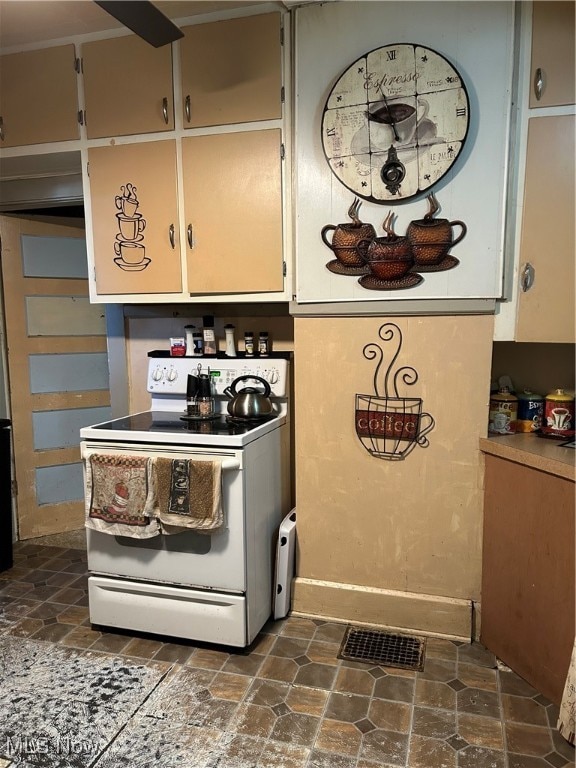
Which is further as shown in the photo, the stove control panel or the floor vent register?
the stove control panel

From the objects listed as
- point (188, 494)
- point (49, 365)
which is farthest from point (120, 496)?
point (49, 365)

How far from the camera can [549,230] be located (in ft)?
6.31

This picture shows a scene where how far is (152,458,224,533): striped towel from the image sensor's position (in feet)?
6.46

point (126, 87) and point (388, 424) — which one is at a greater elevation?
point (126, 87)

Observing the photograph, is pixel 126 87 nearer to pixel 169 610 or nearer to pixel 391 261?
pixel 391 261

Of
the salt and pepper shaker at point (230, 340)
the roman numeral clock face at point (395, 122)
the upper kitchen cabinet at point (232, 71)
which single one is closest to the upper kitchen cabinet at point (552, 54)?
the roman numeral clock face at point (395, 122)

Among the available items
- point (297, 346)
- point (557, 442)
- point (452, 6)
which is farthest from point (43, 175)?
point (557, 442)

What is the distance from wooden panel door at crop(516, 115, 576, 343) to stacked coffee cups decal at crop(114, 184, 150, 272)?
5.39 ft

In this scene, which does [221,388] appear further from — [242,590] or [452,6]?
[452,6]

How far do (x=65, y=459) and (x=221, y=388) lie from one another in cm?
139

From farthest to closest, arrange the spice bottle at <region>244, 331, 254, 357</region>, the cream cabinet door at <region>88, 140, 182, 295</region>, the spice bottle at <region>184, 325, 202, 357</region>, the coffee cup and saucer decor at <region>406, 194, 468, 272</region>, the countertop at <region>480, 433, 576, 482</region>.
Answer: the spice bottle at <region>184, 325, 202, 357</region>, the spice bottle at <region>244, 331, 254, 357</region>, the cream cabinet door at <region>88, 140, 182, 295</region>, the coffee cup and saucer decor at <region>406, 194, 468, 272</region>, the countertop at <region>480, 433, 576, 482</region>

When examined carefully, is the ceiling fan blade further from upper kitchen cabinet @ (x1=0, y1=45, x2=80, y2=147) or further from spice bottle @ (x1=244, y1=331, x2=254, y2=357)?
spice bottle @ (x1=244, y1=331, x2=254, y2=357)

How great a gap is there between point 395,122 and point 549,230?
713mm

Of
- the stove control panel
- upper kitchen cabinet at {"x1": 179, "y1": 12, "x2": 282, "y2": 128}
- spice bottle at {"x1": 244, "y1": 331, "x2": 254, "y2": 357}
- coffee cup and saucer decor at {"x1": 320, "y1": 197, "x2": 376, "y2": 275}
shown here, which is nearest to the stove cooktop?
the stove control panel
